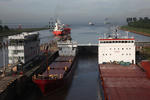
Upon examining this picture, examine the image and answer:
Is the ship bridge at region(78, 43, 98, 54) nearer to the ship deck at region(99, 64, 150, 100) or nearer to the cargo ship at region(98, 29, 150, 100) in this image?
the cargo ship at region(98, 29, 150, 100)

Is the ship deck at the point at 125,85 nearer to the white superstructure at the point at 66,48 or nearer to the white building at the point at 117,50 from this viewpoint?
the white building at the point at 117,50

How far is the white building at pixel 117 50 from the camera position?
23.0 metres

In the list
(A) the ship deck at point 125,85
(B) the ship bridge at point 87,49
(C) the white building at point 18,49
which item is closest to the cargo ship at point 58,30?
(B) the ship bridge at point 87,49

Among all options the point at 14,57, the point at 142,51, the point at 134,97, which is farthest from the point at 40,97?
the point at 142,51

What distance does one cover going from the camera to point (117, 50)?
75.9 feet

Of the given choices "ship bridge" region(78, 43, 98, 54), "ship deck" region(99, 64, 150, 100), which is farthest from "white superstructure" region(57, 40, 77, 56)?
"ship deck" region(99, 64, 150, 100)

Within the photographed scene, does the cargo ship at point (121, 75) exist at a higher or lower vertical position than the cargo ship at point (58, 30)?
lower

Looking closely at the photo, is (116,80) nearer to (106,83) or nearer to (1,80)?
(106,83)

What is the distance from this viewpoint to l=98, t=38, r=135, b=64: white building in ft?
75.4

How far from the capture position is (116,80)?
50.1 feet

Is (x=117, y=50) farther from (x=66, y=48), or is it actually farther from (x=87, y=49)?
(x=87, y=49)

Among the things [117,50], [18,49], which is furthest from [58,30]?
[117,50]

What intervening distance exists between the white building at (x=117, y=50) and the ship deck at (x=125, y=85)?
15.0 ft

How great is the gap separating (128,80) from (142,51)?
25.8m
